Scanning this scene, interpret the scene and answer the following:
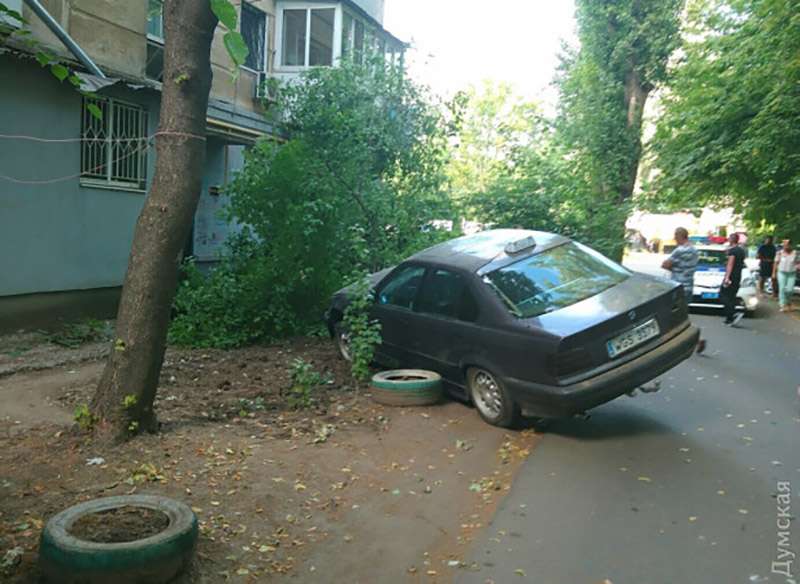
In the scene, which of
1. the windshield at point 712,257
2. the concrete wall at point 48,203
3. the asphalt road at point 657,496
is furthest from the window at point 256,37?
the asphalt road at point 657,496

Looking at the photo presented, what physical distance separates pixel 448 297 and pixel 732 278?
8339 mm

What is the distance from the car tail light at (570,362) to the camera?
18.8 ft

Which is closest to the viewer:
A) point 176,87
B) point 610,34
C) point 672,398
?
point 176,87

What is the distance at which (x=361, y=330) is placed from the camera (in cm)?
791

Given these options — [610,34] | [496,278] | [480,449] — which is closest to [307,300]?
[496,278]

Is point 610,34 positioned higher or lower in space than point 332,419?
higher

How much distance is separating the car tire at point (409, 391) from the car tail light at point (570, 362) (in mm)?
1697

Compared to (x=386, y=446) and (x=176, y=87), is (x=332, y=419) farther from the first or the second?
(x=176, y=87)

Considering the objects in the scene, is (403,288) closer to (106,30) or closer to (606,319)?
(606,319)

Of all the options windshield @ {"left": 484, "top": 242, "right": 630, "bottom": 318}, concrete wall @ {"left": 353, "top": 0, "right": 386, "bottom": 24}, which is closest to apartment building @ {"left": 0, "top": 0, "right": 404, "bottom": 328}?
windshield @ {"left": 484, "top": 242, "right": 630, "bottom": 318}

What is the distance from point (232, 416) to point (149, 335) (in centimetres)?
151

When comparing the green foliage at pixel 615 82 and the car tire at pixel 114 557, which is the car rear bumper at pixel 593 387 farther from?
the green foliage at pixel 615 82

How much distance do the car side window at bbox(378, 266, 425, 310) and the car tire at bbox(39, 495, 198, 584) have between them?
451cm

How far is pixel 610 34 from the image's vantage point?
2020 cm
